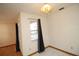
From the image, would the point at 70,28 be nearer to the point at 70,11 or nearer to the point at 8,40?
the point at 70,11

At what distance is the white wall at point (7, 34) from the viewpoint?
2.42ft

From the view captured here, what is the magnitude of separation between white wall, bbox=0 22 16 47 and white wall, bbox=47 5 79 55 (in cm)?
44

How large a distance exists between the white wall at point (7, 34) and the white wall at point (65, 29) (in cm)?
44

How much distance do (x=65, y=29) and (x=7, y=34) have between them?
67 cm

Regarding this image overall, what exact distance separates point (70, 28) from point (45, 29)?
0.93 feet

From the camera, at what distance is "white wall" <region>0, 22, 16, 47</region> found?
2.42 feet

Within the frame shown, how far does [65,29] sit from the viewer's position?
2.58ft

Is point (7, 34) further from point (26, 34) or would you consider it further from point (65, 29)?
point (65, 29)

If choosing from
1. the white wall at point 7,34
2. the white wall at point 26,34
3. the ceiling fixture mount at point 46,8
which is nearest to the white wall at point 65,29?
the ceiling fixture mount at point 46,8

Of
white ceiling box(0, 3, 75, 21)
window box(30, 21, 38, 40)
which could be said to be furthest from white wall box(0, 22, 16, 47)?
window box(30, 21, 38, 40)

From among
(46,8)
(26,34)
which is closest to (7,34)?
(26,34)

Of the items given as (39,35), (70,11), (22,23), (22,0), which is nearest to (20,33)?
(22,23)

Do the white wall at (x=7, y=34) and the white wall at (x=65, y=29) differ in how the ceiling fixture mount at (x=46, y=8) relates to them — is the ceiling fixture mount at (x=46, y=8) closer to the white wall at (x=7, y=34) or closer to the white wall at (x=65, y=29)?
the white wall at (x=65, y=29)

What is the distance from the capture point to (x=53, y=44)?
830 millimetres
